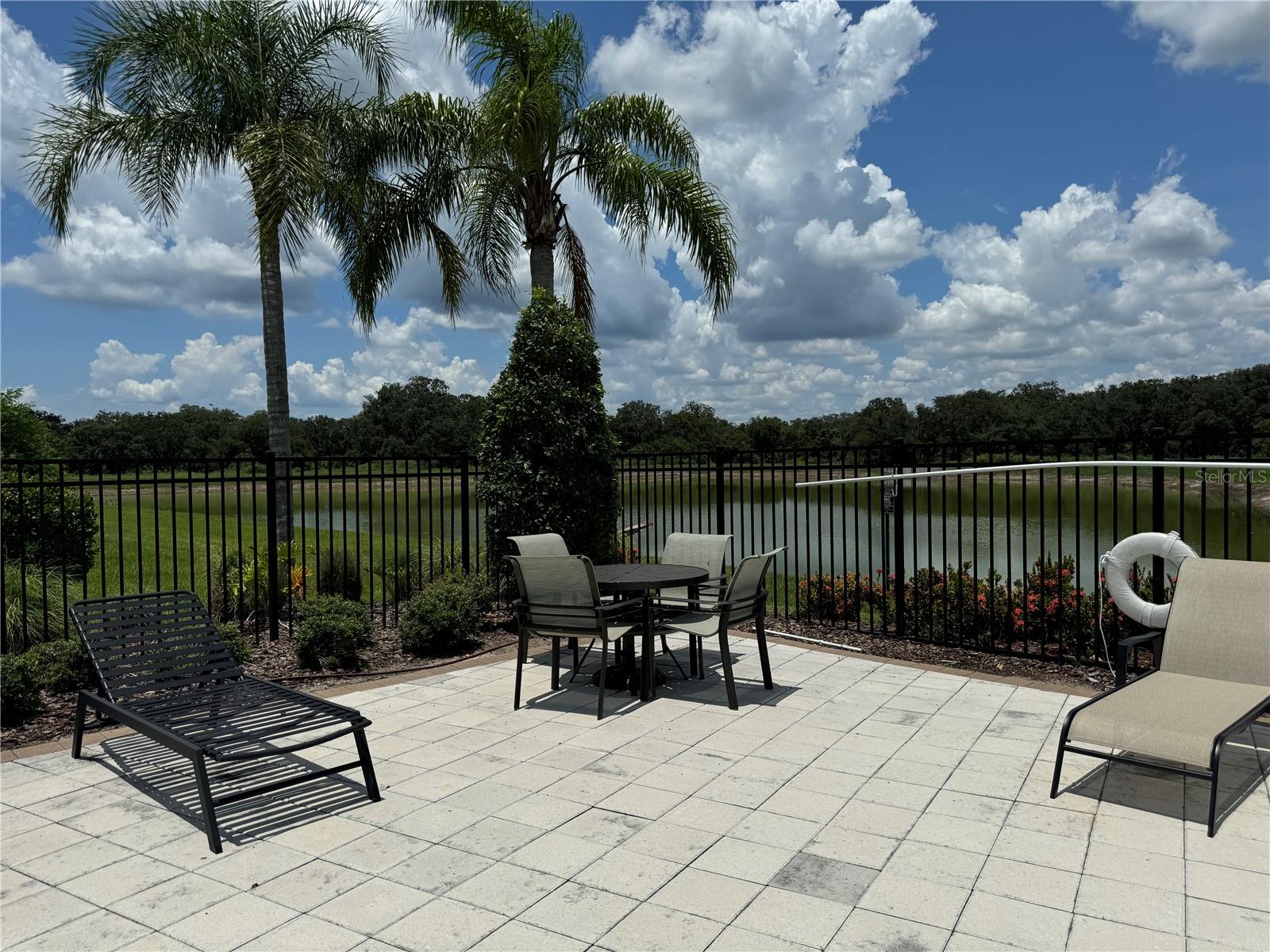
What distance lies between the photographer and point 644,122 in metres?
10.3

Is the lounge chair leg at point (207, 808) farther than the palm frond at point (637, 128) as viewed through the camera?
No

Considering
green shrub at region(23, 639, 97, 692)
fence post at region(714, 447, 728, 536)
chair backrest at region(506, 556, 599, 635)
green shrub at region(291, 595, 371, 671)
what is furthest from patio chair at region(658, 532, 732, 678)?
green shrub at region(23, 639, 97, 692)

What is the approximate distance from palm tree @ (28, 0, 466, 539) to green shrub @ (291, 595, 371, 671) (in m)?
3.47

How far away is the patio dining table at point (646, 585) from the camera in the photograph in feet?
17.4

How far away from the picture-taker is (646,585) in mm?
5332

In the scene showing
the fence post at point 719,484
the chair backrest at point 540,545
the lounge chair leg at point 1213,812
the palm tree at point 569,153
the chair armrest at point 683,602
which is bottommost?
the lounge chair leg at point 1213,812

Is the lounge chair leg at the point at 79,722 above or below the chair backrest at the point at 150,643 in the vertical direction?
below

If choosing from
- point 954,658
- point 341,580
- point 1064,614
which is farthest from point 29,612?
point 1064,614

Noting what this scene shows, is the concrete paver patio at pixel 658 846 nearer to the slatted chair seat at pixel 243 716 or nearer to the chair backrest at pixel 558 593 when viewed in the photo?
the slatted chair seat at pixel 243 716

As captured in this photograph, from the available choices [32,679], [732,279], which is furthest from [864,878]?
→ [732,279]

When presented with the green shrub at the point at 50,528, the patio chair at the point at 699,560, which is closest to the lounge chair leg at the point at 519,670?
the patio chair at the point at 699,560

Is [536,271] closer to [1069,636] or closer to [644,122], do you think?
[644,122]

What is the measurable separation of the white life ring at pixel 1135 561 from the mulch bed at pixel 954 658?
0.60m

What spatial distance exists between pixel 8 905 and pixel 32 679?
2496mm
